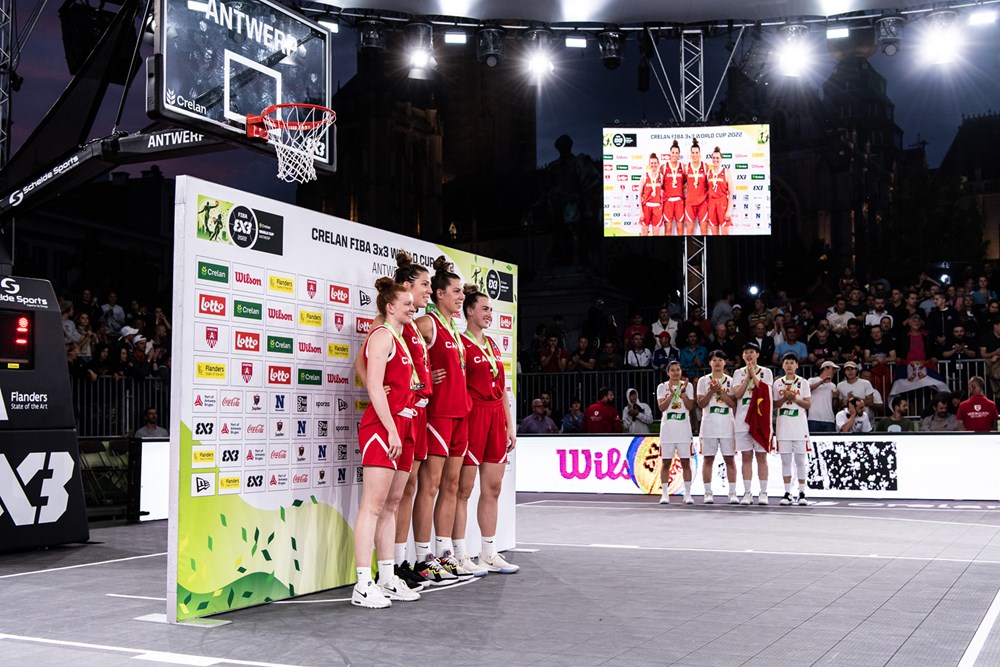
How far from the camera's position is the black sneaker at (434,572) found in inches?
291

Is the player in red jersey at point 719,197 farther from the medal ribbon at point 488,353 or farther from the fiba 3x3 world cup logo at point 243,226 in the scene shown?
the fiba 3x3 world cup logo at point 243,226

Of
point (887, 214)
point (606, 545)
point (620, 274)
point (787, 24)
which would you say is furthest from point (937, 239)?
point (606, 545)

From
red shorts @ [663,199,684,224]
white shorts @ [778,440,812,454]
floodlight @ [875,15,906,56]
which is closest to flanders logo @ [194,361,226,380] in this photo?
white shorts @ [778,440,812,454]

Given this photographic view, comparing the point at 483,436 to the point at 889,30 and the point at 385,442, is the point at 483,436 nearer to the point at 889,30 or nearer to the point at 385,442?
the point at 385,442

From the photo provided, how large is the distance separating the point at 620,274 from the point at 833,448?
28.7 meters

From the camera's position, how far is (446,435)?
7367 millimetres

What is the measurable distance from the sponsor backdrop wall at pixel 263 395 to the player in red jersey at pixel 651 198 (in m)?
12.3

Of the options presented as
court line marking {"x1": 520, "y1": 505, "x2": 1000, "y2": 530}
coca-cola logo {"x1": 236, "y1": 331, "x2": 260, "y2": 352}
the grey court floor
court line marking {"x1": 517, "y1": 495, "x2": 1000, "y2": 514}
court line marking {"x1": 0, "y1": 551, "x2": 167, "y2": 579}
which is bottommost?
court line marking {"x1": 517, "y1": 495, "x2": 1000, "y2": 514}

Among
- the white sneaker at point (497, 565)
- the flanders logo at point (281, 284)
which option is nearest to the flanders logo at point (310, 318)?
the flanders logo at point (281, 284)

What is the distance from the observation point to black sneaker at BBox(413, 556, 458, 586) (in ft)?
24.3

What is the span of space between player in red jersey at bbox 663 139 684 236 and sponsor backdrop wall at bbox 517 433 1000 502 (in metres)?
5.02

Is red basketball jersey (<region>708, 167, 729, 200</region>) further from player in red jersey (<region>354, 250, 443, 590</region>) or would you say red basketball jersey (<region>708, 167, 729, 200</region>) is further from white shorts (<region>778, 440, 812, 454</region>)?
player in red jersey (<region>354, 250, 443, 590</region>)

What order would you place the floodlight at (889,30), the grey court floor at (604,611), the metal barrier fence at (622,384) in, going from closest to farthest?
the grey court floor at (604,611), the metal barrier fence at (622,384), the floodlight at (889,30)

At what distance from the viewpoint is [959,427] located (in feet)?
49.7
